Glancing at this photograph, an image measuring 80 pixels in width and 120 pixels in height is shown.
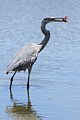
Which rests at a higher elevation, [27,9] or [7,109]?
[27,9]

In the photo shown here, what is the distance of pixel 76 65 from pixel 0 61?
1.69 meters

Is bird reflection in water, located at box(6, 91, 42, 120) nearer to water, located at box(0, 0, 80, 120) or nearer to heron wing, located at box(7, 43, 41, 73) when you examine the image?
water, located at box(0, 0, 80, 120)

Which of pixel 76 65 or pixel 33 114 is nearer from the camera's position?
pixel 33 114

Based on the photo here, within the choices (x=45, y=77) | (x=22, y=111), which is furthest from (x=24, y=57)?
(x=22, y=111)

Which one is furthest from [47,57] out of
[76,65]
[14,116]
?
[14,116]

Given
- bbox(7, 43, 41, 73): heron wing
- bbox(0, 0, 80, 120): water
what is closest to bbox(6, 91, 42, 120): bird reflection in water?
bbox(0, 0, 80, 120): water

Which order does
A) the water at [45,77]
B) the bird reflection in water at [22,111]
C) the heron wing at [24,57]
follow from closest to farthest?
the bird reflection in water at [22,111] < the water at [45,77] < the heron wing at [24,57]

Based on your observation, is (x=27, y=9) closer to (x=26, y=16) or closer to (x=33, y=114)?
(x=26, y=16)

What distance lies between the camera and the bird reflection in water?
9273 mm

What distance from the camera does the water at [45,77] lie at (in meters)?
9.60

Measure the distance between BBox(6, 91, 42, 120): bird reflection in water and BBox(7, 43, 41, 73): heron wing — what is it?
3.75 feet

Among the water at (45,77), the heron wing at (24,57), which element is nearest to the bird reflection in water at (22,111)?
the water at (45,77)

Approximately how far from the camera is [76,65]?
1382 cm

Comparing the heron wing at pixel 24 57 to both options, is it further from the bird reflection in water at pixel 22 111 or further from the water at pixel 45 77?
the bird reflection in water at pixel 22 111
